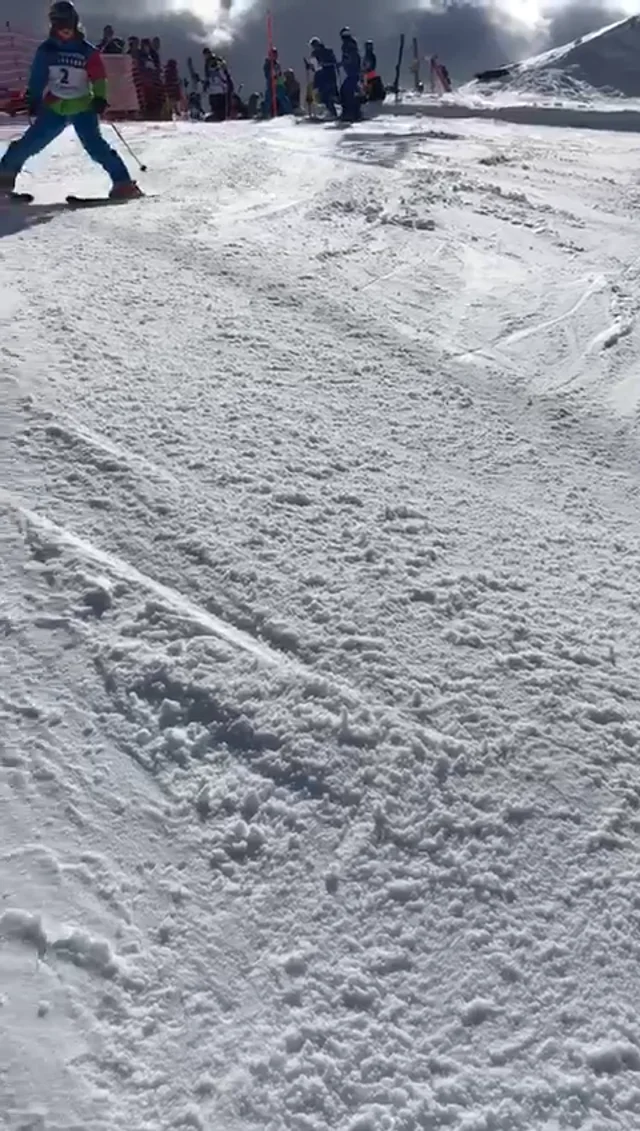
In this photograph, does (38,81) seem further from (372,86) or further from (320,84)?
(372,86)

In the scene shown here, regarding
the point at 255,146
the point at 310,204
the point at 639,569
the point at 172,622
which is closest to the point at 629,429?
the point at 639,569

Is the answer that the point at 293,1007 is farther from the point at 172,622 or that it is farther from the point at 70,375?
the point at 70,375

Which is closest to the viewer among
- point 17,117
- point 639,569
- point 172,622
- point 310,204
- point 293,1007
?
point 293,1007

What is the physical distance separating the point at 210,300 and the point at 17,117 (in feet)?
40.1

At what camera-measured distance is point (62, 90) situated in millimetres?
7500

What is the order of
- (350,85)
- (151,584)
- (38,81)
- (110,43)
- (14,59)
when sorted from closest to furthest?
(151,584), (38,81), (350,85), (110,43), (14,59)

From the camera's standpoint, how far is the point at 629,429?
3.61 metres

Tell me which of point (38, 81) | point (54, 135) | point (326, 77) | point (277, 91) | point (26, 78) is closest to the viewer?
point (38, 81)

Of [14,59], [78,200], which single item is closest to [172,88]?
[14,59]

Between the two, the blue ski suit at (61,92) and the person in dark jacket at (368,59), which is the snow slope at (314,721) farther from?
the person in dark jacket at (368,59)

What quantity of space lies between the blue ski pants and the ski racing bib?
0.54 ft

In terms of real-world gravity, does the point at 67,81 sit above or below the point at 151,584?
above

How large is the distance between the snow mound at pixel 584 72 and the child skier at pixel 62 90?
16.1 meters

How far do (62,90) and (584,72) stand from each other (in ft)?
61.7
